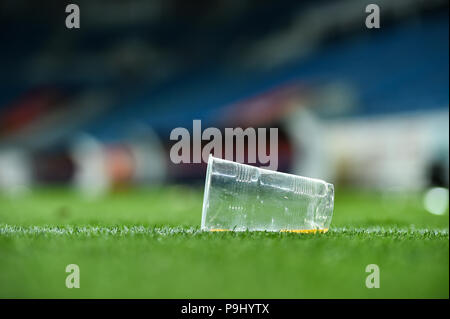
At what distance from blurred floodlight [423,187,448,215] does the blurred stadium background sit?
0.20m

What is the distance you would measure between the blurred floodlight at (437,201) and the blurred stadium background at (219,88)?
0.67 ft

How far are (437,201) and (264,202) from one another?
4.95m

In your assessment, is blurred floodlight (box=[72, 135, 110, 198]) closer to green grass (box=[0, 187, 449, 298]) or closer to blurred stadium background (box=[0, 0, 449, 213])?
blurred stadium background (box=[0, 0, 449, 213])

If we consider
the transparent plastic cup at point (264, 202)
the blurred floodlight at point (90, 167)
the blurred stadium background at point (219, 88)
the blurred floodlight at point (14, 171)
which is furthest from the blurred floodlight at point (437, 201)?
the blurred floodlight at point (14, 171)

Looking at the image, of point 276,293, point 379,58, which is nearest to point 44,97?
point 379,58

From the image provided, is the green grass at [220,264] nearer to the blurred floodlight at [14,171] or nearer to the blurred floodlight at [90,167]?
the blurred floodlight at [90,167]

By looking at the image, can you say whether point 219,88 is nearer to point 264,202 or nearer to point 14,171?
point 14,171

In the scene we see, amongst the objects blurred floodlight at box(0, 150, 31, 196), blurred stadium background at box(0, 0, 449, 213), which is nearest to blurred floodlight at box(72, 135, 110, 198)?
blurred stadium background at box(0, 0, 449, 213)

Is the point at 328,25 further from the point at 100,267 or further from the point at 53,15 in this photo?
the point at 100,267

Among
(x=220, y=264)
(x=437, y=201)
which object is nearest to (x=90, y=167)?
(x=437, y=201)

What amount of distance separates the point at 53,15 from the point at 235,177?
1832cm

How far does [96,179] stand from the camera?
15234 mm

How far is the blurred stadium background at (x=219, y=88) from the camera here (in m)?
11.8

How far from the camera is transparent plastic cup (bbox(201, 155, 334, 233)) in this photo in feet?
11.4
